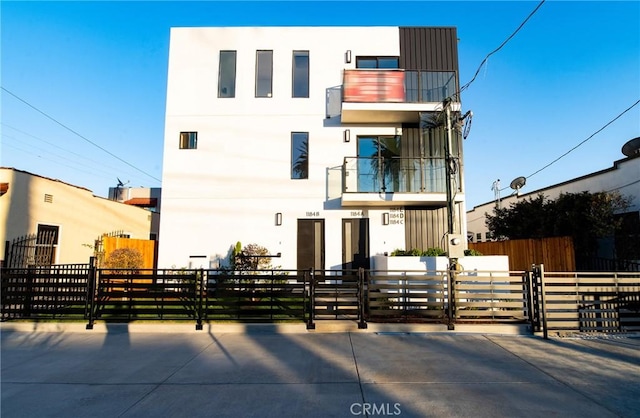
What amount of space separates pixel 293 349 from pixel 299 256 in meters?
5.90

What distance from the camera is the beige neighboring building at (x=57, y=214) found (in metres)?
11.1

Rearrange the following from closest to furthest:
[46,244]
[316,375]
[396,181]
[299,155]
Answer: [316,375]
[396,181]
[299,155]
[46,244]

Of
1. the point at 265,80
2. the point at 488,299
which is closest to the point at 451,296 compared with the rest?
the point at 488,299

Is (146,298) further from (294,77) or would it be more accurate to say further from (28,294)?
(294,77)

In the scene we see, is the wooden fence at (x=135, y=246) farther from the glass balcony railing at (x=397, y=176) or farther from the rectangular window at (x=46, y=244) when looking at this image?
the glass balcony railing at (x=397, y=176)

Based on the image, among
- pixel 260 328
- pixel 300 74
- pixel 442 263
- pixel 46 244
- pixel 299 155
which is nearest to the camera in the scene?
pixel 260 328

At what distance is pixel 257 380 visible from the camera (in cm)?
464

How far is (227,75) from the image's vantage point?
12.8 metres

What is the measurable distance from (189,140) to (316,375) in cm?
1016

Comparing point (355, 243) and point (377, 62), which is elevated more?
point (377, 62)

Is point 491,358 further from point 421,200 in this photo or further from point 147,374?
point 421,200

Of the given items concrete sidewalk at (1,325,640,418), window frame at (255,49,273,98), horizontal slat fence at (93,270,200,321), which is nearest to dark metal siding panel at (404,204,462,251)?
concrete sidewalk at (1,325,640,418)

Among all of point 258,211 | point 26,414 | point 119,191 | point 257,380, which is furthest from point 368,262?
point 119,191

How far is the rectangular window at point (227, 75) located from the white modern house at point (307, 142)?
0.12 ft
